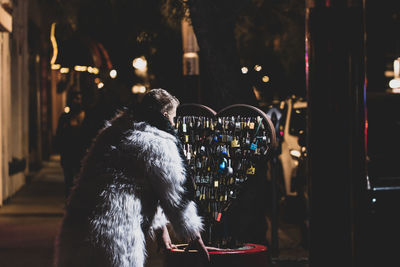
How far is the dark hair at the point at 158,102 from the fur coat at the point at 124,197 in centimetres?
10

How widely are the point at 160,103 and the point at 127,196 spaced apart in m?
0.64

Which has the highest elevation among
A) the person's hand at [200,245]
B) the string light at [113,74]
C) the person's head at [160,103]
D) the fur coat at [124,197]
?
the string light at [113,74]

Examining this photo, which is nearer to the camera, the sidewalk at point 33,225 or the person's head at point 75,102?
the sidewalk at point 33,225

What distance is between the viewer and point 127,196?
4.86 metres

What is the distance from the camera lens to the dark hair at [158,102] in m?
5.06

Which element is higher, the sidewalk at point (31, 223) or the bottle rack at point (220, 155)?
the bottle rack at point (220, 155)

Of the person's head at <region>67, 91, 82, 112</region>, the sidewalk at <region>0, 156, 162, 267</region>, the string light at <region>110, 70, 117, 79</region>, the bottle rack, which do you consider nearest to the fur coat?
the bottle rack

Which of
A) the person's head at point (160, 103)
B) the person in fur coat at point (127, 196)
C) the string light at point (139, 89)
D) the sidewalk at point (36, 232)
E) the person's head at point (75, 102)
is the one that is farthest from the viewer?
Answer: the string light at point (139, 89)

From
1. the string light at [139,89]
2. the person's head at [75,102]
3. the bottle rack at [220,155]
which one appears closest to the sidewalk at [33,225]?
the person's head at [75,102]

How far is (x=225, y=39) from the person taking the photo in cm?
905

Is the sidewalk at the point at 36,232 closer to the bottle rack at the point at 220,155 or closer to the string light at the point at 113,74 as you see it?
the bottle rack at the point at 220,155

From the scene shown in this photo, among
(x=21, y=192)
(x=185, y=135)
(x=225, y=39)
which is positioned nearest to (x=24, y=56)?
(x=21, y=192)

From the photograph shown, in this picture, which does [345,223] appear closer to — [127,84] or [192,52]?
[192,52]

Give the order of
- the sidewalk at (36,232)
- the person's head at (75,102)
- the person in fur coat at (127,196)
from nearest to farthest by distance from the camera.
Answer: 1. the person in fur coat at (127,196)
2. the sidewalk at (36,232)
3. the person's head at (75,102)
